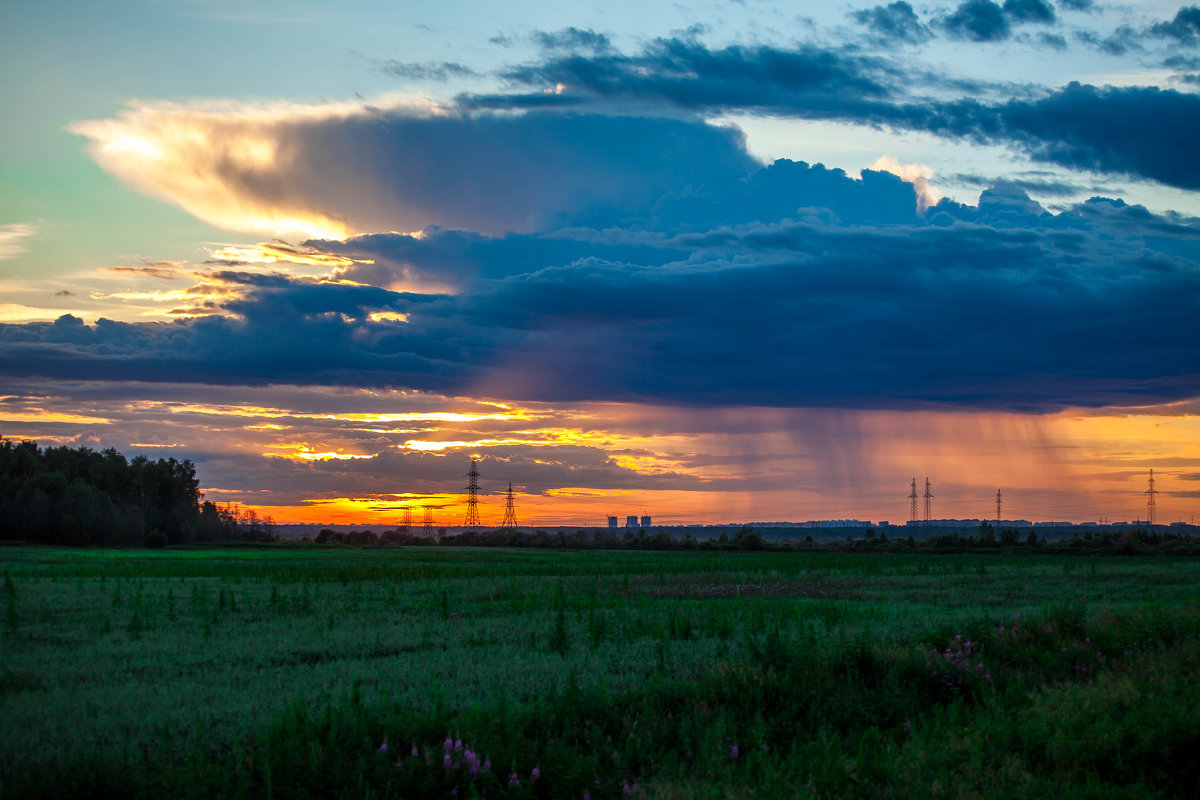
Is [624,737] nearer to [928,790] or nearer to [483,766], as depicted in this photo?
[483,766]

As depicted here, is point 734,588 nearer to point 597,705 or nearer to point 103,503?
point 597,705

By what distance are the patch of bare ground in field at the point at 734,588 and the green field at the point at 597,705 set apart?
286 inches

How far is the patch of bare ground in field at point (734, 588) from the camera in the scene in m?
29.5

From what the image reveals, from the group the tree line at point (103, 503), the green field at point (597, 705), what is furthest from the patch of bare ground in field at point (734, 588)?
the tree line at point (103, 503)

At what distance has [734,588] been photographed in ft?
105

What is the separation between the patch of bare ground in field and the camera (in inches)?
1161

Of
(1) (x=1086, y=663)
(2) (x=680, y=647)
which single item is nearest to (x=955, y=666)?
(1) (x=1086, y=663)

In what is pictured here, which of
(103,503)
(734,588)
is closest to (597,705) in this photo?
(734,588)

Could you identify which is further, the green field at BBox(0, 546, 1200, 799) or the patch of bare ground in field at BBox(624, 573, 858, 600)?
the patch of bare ground in field at BBox(624, 573, 858, 600)

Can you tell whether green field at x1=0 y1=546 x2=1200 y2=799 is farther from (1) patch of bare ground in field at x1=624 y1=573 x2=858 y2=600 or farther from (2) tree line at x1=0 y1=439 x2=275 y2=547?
(2) tree line at x1=0 y1=439 x2=275 y2=547

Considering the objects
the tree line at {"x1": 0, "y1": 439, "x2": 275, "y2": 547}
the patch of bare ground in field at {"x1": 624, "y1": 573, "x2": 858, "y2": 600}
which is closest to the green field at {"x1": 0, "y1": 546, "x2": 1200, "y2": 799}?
the patch of bare ground in field at {"x1": 624, "y1": 573, "x2": 858, "y2": 600}

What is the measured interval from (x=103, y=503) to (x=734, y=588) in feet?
358

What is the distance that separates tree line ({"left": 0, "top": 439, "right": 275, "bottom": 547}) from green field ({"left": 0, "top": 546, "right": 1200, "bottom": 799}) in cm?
10107

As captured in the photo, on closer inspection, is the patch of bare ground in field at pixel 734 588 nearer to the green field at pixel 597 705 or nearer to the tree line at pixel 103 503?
the green field at pixel 597 705
